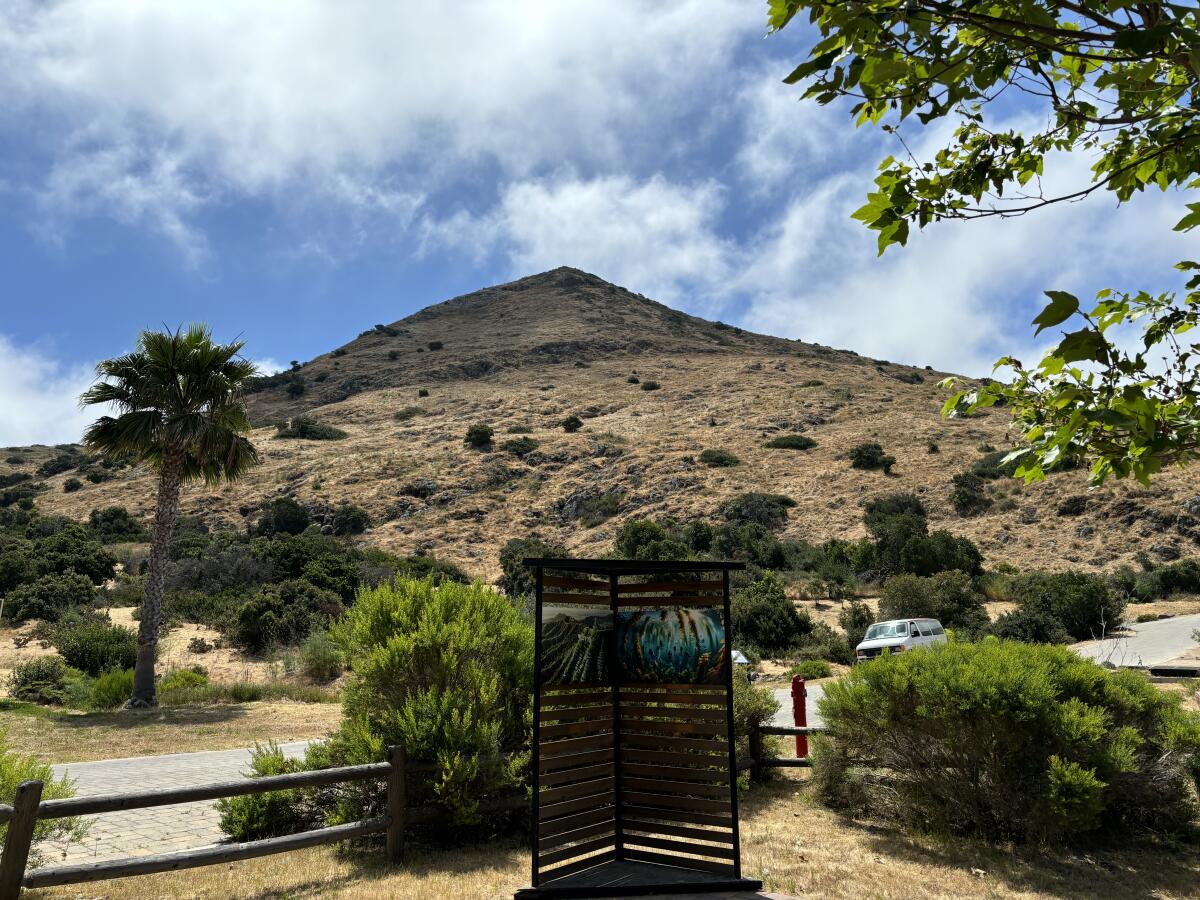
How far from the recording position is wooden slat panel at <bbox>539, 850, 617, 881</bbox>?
216 inches

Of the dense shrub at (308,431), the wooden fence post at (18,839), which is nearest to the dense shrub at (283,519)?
the dense shrub at (308,431)

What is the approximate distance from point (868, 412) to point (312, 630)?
Result: 154 ft

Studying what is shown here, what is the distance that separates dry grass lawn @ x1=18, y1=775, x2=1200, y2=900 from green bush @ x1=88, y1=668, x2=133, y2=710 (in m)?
12.1

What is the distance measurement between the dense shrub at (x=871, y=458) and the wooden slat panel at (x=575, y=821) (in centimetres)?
4305

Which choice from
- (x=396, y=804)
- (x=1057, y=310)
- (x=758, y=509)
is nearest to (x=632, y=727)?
(x=396, y=804)

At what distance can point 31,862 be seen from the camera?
5328 mm

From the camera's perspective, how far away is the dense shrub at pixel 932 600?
23.7 meters

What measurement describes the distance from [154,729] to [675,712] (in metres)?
11.6

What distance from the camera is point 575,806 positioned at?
18.9 feet

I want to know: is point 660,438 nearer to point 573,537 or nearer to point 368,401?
point 573,537

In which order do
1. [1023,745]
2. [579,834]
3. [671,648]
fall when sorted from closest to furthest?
1. [579,834]
2. [671,648]
3. [1023,745]

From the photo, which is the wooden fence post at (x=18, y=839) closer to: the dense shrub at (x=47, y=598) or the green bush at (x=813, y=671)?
the green bush at (x=813, y=671)

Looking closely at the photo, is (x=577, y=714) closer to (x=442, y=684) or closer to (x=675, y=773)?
(x=675, y=773)

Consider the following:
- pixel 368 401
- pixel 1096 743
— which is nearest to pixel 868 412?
pixel 368 401
